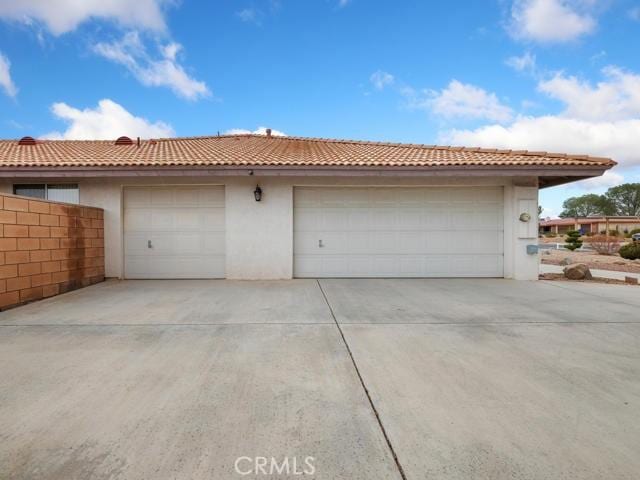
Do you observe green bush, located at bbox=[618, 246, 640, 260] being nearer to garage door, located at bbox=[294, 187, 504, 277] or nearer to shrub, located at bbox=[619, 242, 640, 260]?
shrub, located at bbox=[619, 242, 640, 260]

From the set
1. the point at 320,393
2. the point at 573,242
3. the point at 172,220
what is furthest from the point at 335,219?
the point at 573,242

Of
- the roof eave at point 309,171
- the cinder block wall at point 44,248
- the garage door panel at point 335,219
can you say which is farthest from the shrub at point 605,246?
the cinder block wall at point 44,248

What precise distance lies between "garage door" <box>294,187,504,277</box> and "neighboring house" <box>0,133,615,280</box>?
0.09 ft

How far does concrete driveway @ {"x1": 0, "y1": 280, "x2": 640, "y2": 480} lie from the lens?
186 centimetres

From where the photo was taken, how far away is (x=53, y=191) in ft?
27.8

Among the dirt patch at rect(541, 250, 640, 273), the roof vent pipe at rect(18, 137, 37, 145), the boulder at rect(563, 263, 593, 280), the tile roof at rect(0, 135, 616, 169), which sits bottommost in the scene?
the dirt patch at rect(541, 250, 640, 273)

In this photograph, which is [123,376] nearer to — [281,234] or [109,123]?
[281,234]

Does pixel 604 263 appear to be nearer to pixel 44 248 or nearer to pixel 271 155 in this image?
pixel 271 155

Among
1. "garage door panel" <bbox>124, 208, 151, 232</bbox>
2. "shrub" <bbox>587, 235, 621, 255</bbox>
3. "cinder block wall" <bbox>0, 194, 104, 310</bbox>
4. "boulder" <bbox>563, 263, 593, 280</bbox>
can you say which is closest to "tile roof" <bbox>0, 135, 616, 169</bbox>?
"garage door panel" <bbox>124, 208, 151, 232</bbox>

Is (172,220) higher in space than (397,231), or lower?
higher

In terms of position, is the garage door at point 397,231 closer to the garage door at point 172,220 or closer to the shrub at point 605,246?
the garage door at point 172,220

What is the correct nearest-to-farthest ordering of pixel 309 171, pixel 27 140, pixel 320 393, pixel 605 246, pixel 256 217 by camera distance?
pixel 320 393 → pixel 309 171 → pixel 256 217 → pixel 27 140 → pixel 605 246

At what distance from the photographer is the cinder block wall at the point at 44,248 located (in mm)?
5414

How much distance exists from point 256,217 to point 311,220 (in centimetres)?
141
